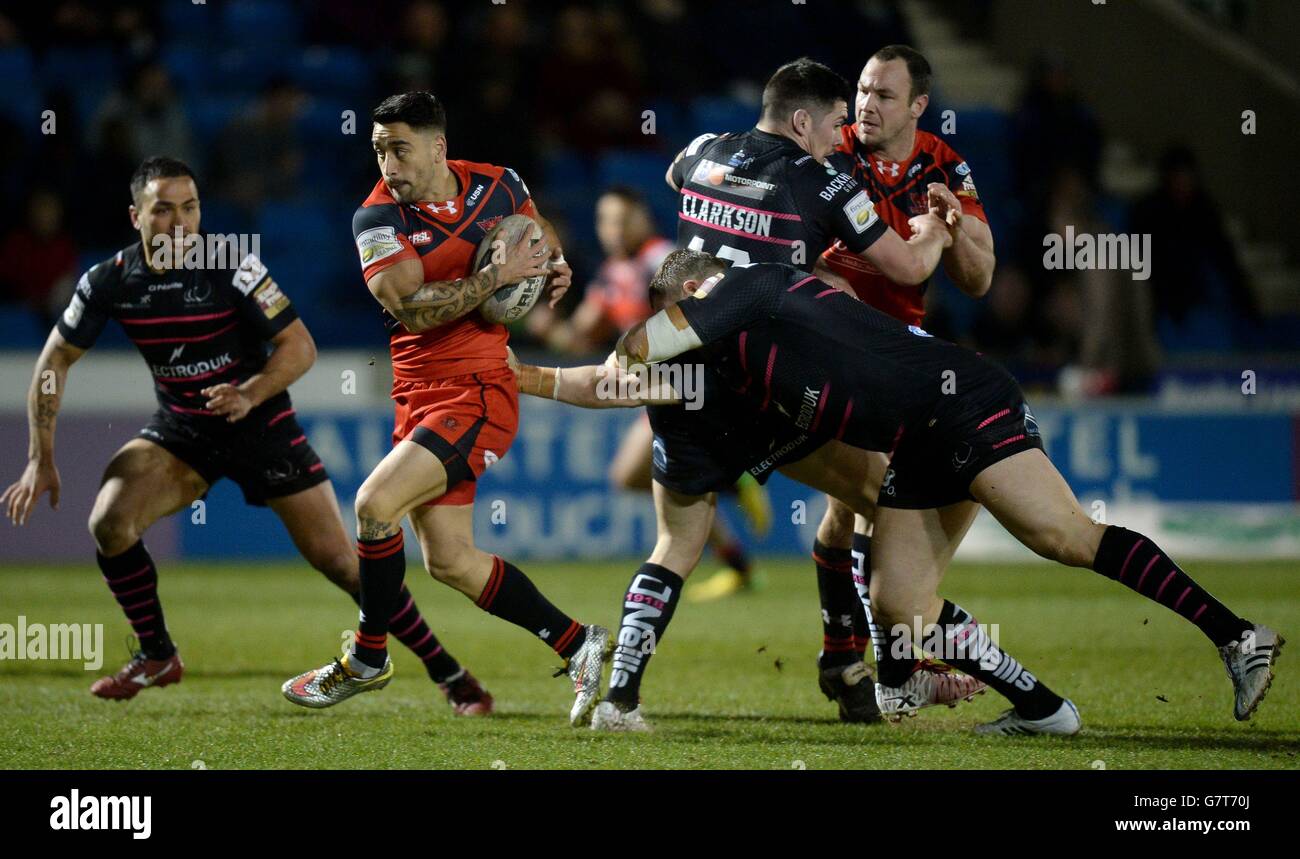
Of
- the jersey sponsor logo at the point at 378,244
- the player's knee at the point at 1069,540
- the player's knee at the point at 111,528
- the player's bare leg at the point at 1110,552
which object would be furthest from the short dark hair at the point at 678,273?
the player's knee at the point at 111,528

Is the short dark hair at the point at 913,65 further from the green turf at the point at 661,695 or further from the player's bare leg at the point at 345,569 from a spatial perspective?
the player's bare leg at the point at 345,569

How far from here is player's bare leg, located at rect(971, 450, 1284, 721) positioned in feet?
17.5

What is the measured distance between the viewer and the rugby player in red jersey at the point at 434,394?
19.3 feet

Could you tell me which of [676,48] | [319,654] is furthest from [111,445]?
[676,48]

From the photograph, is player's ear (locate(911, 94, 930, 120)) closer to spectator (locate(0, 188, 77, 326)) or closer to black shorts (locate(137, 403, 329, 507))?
black shorts (locate(137, 403, 329, 507))

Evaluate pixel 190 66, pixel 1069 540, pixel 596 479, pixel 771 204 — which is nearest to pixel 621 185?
pixel 596 479

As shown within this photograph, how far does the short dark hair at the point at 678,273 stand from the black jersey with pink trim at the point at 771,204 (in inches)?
13.5

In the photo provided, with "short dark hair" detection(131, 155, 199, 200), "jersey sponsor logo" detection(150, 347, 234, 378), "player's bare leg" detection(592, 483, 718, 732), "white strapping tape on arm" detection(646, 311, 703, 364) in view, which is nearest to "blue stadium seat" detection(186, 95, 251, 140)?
"short dark hair" detection(131, 155, 199, 200)

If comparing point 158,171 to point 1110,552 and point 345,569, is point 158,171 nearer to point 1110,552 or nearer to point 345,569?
point 345,569

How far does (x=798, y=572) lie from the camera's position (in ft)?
38.5

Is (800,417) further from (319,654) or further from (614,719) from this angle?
(319,654)

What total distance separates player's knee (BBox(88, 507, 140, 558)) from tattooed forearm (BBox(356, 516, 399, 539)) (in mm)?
1301

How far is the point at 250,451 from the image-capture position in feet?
21.9

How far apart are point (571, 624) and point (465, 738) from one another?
0.66 metres
